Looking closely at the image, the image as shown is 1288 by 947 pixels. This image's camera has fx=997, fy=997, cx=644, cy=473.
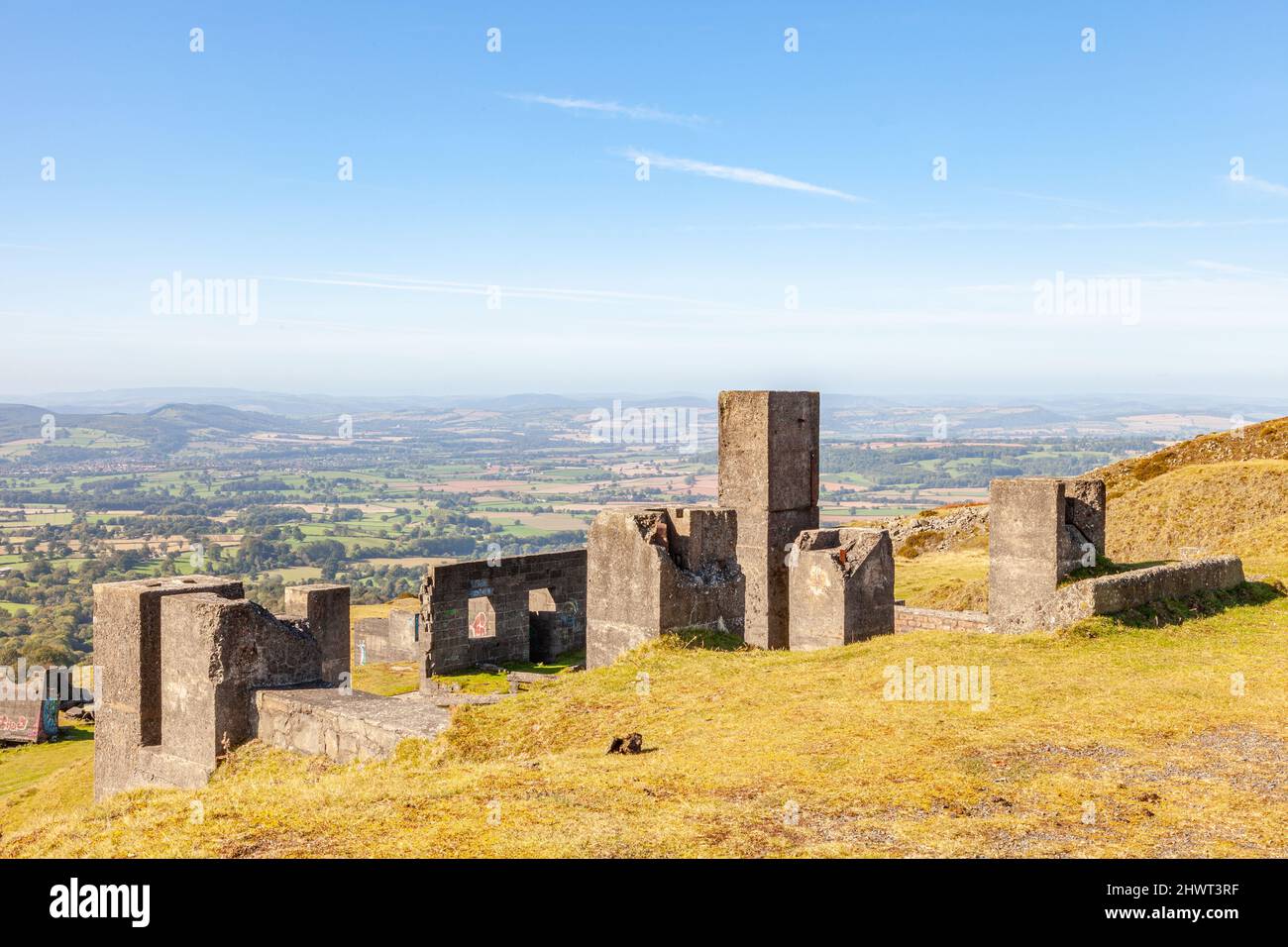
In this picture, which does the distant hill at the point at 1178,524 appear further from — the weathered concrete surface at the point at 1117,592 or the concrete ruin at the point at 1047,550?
the weathered concrete surface at the point at 1117,592

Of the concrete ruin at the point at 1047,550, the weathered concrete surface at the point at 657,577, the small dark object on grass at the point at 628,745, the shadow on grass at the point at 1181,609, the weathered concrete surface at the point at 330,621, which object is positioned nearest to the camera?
the small dark object on grass at the point at 628,745

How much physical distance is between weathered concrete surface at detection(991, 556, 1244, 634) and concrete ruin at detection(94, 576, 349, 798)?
10.7 metres

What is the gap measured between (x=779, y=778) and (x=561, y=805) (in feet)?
6.88

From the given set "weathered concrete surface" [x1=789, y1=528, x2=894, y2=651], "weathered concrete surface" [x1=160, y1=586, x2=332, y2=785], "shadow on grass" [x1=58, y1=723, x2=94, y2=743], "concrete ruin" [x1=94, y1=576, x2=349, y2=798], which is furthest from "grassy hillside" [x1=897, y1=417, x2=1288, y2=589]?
"shadow on grass" [x1=58, y1=723, x2=94, y2=743]

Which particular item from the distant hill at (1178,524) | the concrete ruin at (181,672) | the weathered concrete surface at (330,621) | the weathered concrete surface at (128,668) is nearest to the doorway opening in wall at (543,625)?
the weathered concrete surface at (330,621)

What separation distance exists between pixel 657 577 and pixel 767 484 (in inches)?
154

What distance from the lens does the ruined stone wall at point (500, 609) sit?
24.7 m

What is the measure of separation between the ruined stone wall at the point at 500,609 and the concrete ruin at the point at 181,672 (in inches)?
401

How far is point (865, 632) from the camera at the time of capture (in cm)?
1709

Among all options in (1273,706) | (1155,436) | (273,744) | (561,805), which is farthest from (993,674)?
(1155,436)

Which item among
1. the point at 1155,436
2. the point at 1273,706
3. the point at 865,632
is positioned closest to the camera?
the point at 1273,706

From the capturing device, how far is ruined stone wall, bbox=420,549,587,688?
81.0 feet
